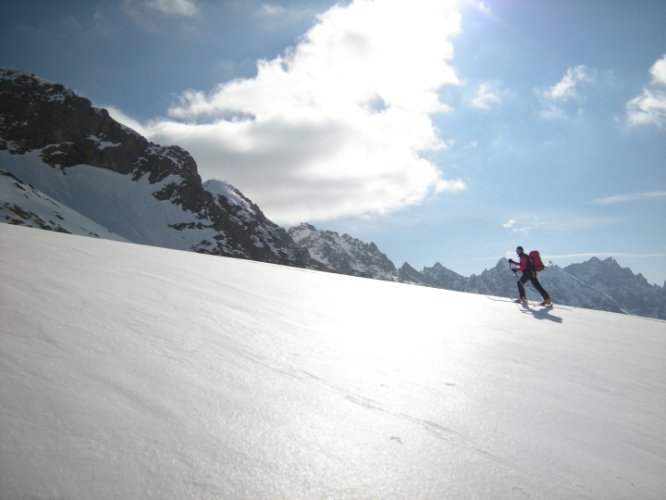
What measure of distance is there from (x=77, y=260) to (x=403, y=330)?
15.0 feet

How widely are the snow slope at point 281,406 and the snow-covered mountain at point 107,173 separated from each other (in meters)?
102

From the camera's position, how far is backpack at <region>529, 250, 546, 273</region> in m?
11.2

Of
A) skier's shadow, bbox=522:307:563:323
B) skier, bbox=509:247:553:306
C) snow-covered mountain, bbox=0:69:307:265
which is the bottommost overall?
skier's shadow, bbox=522:307:563:323

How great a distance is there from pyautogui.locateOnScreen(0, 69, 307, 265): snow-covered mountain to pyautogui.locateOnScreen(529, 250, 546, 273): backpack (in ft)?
329

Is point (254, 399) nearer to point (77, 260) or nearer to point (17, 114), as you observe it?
point (77, 260)

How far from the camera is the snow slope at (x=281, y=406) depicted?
→ 4.84ft

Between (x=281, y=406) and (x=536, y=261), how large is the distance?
11.3 metres

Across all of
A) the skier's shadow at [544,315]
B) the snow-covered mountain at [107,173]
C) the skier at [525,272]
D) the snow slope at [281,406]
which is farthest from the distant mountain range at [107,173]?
the snow slope at [281,406]

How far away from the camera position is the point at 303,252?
17188 cm

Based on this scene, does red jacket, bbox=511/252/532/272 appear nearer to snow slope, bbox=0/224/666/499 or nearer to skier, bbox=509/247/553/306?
skier, bbox=509/247/553/306

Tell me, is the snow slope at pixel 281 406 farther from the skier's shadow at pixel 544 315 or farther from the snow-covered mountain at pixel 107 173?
the snow-covered mountain at pixel 107 173

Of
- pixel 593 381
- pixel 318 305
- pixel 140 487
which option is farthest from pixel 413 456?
pixel 318 305

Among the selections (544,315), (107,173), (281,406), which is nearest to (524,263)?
(544,315)

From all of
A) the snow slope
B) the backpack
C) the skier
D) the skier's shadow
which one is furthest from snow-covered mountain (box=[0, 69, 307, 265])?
the snow slope
